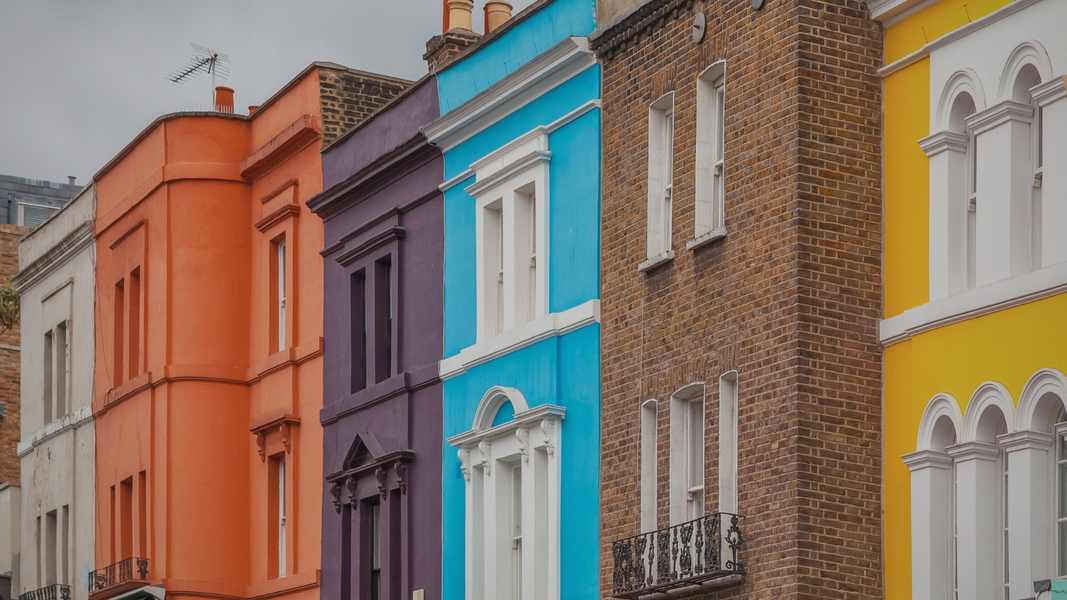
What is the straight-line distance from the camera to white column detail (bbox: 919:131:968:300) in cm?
1894

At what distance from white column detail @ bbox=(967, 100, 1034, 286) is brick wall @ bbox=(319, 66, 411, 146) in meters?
15.4

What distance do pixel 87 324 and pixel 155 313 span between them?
4.12 m

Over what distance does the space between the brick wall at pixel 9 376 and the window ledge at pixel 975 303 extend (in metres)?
32.1

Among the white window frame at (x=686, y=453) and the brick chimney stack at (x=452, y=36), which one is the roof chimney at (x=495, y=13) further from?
the white window frame at (x=686, y=453)

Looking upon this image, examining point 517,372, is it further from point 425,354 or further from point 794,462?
point 794,462

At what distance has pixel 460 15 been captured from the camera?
101ft

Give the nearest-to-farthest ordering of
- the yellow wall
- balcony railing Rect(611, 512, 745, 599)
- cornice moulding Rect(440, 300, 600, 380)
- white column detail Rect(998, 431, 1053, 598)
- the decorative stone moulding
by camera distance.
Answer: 1. white column detail Rect(998, 431, 1053, 598)
2. the yellow wall
3. balcony railing Rect(611, 512, 745, 599)
4. cornice moulding Rect(440, 300, 600, 380)
5. the decorative stone moulding

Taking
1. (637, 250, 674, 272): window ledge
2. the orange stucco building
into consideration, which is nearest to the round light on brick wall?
(637, 250, 674, 272): window ledge

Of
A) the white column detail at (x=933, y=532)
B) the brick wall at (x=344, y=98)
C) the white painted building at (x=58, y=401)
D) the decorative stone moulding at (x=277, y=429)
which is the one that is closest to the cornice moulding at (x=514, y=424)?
the decorative stone moulding at (x=277, y=429)

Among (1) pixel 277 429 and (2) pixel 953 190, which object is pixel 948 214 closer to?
(2) pixel 953 190

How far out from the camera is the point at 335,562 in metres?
30.1

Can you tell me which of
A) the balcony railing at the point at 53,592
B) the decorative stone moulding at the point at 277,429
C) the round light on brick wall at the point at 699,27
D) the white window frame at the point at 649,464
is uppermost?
the round light on brick wall at the point at 699,27

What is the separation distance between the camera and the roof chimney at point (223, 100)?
39.2 meters

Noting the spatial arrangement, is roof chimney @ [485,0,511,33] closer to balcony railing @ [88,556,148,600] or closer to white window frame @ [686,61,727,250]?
white window frame @ [686,61,727,250]
